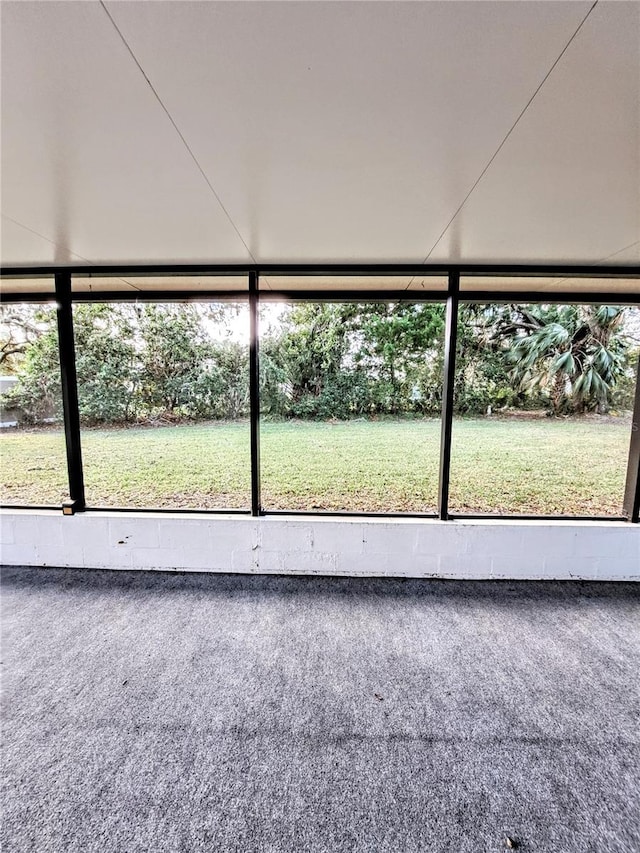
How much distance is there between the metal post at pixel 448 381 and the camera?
8.16ft

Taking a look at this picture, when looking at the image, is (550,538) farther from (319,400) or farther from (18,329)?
(18,329)

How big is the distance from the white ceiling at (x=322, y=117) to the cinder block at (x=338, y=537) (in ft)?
6.67

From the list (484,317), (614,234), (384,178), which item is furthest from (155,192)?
(484,317)

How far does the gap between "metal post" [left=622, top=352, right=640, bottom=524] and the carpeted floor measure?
2.02 ft

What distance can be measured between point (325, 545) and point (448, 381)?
1.62 metres

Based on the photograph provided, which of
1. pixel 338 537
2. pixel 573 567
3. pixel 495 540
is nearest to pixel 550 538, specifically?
pixel 573 567

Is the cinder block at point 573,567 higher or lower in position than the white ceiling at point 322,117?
lower

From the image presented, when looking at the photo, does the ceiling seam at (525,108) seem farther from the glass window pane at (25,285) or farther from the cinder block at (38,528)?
the cinder block at (38,528)

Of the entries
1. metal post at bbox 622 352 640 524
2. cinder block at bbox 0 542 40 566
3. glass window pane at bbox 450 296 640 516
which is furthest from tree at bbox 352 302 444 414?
cinder block at bbox 0 542 40 566

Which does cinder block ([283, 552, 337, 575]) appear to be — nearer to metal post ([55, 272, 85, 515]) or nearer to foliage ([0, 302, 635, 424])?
foliage ([0, 302, 635, 424])

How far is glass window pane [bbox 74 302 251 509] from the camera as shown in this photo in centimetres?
347

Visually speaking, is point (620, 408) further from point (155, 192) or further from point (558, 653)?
point (155, 192)

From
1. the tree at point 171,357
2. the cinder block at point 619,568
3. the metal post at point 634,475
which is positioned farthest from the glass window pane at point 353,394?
the metal post at point 634,475

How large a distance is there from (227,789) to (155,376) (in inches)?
140
